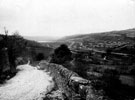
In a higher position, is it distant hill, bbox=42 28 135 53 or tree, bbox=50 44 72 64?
distant hill, bbox=42 28 135 53

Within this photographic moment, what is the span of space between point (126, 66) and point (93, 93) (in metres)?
4.85

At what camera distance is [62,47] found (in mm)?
27016

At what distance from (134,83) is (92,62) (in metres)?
5.41

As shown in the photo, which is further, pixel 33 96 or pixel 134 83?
pixel 33 96

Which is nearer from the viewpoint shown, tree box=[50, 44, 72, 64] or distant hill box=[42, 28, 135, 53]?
distant hill box=[42, 28, 135, 53]

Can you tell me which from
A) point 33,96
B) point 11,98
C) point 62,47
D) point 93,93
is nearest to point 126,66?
point 93,93

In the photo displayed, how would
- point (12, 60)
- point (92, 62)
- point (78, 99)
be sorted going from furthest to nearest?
point (12, 60), point (92, 62), point (78, 99)

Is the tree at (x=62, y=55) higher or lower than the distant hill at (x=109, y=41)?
lower

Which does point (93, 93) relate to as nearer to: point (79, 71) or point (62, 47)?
point (79, 71)

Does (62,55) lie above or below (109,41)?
below

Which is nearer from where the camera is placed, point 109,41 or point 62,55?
point 62,55

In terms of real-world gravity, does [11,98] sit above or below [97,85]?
below

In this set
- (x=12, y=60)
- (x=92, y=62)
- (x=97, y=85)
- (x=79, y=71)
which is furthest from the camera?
(x=12, y=60)

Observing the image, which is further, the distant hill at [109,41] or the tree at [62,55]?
the tree at [62,55]
